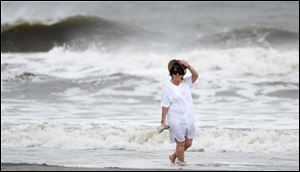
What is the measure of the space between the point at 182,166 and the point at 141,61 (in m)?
15.4

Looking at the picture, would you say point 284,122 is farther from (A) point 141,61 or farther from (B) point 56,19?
(B) point 56,19

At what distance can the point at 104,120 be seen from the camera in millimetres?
13594

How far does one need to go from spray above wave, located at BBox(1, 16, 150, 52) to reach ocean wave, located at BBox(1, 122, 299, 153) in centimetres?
1570

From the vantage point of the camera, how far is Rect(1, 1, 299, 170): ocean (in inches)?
424

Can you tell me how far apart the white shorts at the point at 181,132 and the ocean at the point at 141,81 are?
0.30 meters

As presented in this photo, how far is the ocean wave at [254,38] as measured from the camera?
2751 centimetres

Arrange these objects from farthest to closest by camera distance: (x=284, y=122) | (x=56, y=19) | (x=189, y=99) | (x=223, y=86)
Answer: (x=56, y=19) < (x=223, y=86) < (x=284, y=122) < (x=189, y=99)

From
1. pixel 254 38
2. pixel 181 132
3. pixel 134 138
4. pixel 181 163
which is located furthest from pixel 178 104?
pixel 254 38

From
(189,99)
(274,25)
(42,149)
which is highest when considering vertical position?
(274,25)

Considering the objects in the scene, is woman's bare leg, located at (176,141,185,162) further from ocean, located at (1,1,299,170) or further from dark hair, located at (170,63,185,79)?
dark hair, located at (170,63,185,79)

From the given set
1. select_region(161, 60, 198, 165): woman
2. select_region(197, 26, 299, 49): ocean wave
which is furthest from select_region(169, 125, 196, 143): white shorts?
select_region(197, 26, 299, 49): ocean wave

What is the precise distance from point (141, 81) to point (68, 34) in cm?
1073

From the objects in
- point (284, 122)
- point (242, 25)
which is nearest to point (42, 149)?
point (284, 122)

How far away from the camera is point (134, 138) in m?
11.8
